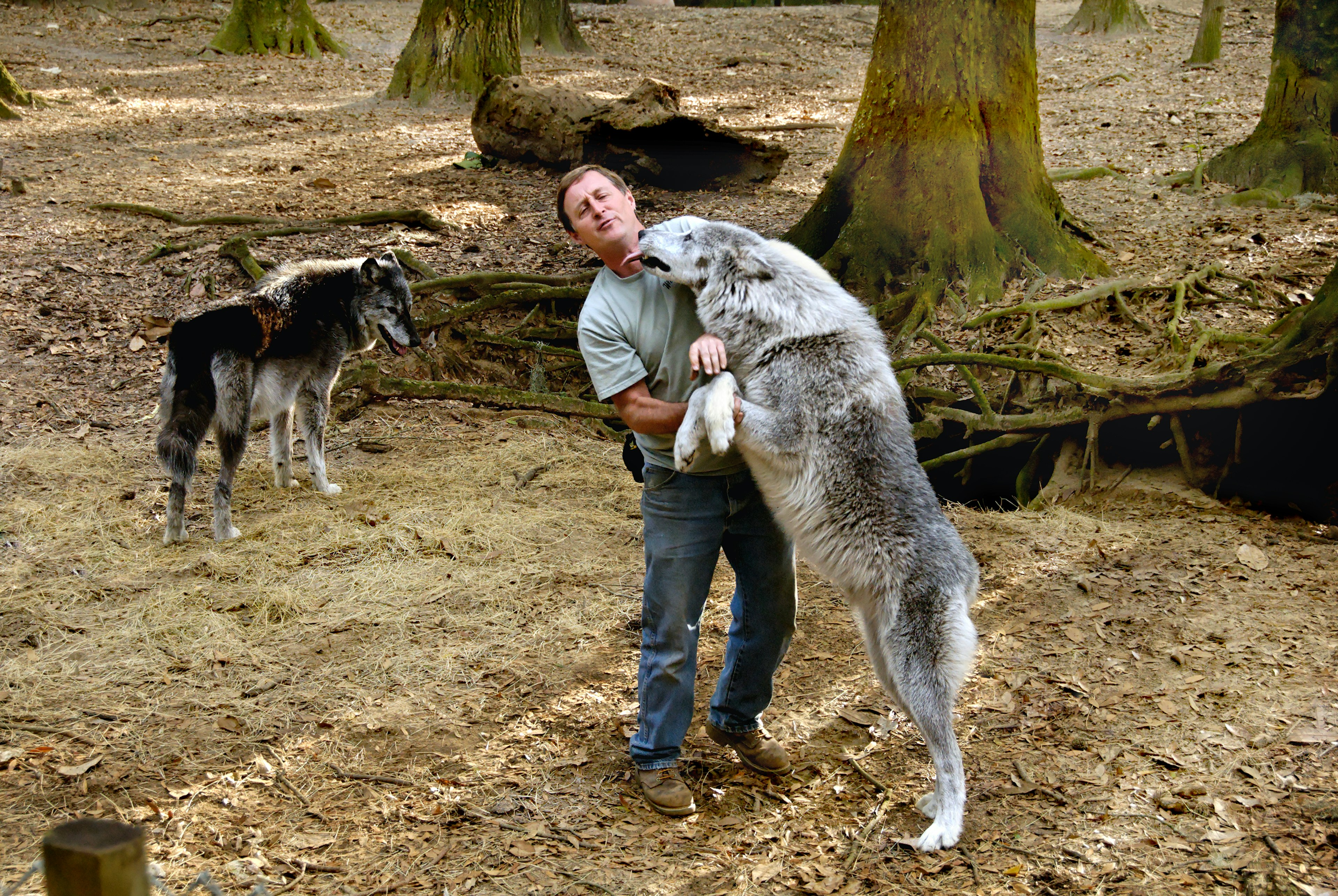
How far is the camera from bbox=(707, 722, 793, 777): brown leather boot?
388 cm

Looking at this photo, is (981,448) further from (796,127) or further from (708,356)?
(796,127)

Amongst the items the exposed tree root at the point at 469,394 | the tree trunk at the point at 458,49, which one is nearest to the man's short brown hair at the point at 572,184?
the exposed tree root at the point at 469,394

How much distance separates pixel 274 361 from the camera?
643 cm

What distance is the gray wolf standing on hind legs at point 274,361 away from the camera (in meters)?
5.89

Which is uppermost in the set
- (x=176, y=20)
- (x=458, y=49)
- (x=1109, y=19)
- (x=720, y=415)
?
(x=1109, y=19)

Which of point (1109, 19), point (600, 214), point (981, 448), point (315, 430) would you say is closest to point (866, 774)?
point (600, 214)

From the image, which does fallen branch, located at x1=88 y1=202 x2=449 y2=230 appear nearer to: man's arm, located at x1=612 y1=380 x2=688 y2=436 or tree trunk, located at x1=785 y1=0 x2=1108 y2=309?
tree trunk, located at x1=785 y1=0 x2=1108 y2=309

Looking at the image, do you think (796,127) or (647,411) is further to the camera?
(796,127)

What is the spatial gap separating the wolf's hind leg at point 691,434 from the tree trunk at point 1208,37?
52.8ft

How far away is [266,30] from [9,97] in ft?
18.0

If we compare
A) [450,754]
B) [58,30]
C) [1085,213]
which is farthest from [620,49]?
[450,754]

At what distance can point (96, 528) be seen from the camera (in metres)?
5.95

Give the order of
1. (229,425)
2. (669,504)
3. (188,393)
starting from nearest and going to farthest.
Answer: (669,504), (188,393), (229,425)

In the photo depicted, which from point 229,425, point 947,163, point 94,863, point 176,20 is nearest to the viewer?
point 94,863
